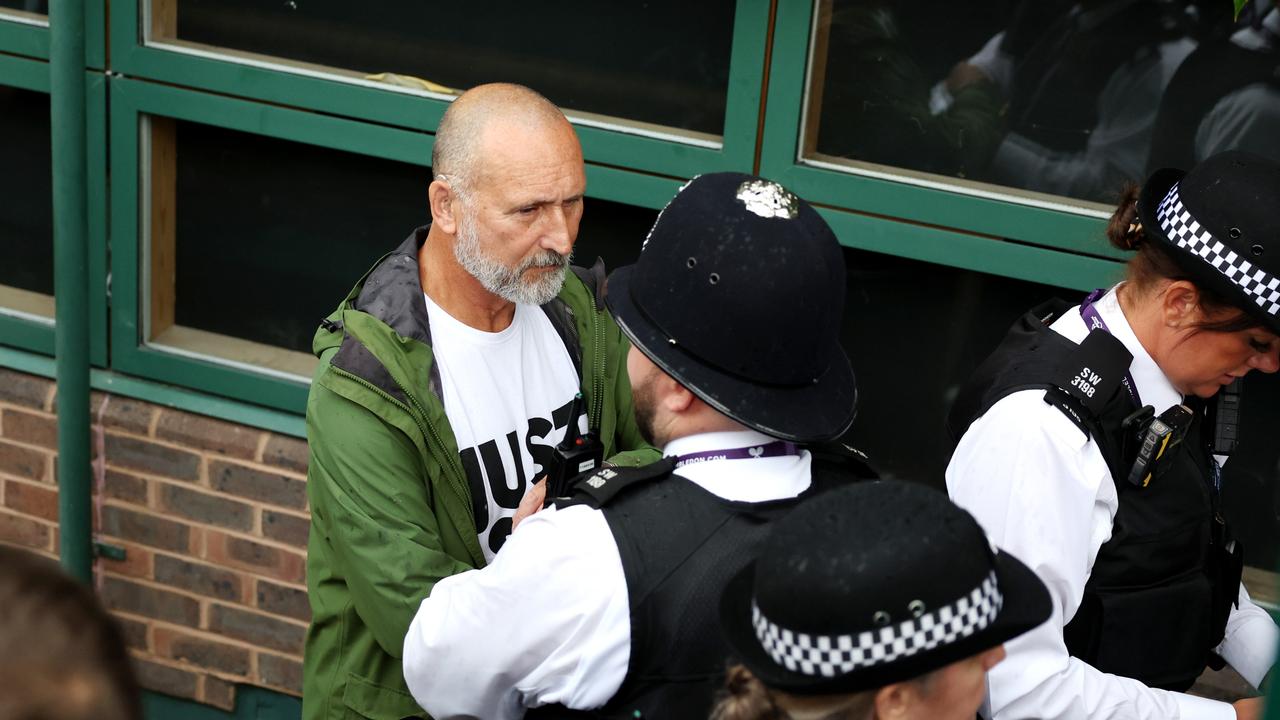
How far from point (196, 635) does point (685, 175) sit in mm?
2110

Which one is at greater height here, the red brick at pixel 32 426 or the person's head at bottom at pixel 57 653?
the person's head at bottom at pixel 57 653

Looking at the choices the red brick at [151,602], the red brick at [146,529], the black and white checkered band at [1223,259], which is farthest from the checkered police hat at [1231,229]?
the red brick at [151,602]

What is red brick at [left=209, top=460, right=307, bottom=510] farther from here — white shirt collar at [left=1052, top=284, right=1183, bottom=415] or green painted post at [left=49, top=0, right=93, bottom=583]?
white shirt collar at [left=1052, top=284, right=1183, bottom=415]

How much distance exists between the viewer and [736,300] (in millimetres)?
2006

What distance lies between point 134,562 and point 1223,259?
10.6ft

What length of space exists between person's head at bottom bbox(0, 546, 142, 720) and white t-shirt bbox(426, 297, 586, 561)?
4.47 feet

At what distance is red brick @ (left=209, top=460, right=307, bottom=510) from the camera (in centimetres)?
393

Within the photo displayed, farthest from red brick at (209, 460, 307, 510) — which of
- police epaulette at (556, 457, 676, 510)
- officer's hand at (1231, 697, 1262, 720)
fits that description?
officer's hand at (1231, 697, 1262, 720)

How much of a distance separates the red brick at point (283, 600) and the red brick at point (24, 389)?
0.87 meters

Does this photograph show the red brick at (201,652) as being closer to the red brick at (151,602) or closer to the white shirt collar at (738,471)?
the red brick at (151,602)

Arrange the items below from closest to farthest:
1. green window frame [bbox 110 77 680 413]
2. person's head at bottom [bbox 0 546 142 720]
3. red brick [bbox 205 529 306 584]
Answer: person's head at bottom [bbox 0 546 142 720] → green window frame [bbox 110 77 680 413] → red brick [bbox 205 529 306 584]

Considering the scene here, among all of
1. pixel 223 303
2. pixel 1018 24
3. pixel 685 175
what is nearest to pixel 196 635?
pixel 223 303

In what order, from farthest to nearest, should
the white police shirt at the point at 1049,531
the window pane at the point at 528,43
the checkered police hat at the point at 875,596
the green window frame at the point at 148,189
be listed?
1. the green window frame at the point at 148,189
2. the window pane at the point at 528,43
3. the white police shirt at the point at 1049,531
4. the checkered police hat at the point at 875,596

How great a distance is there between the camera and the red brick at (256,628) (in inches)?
160
